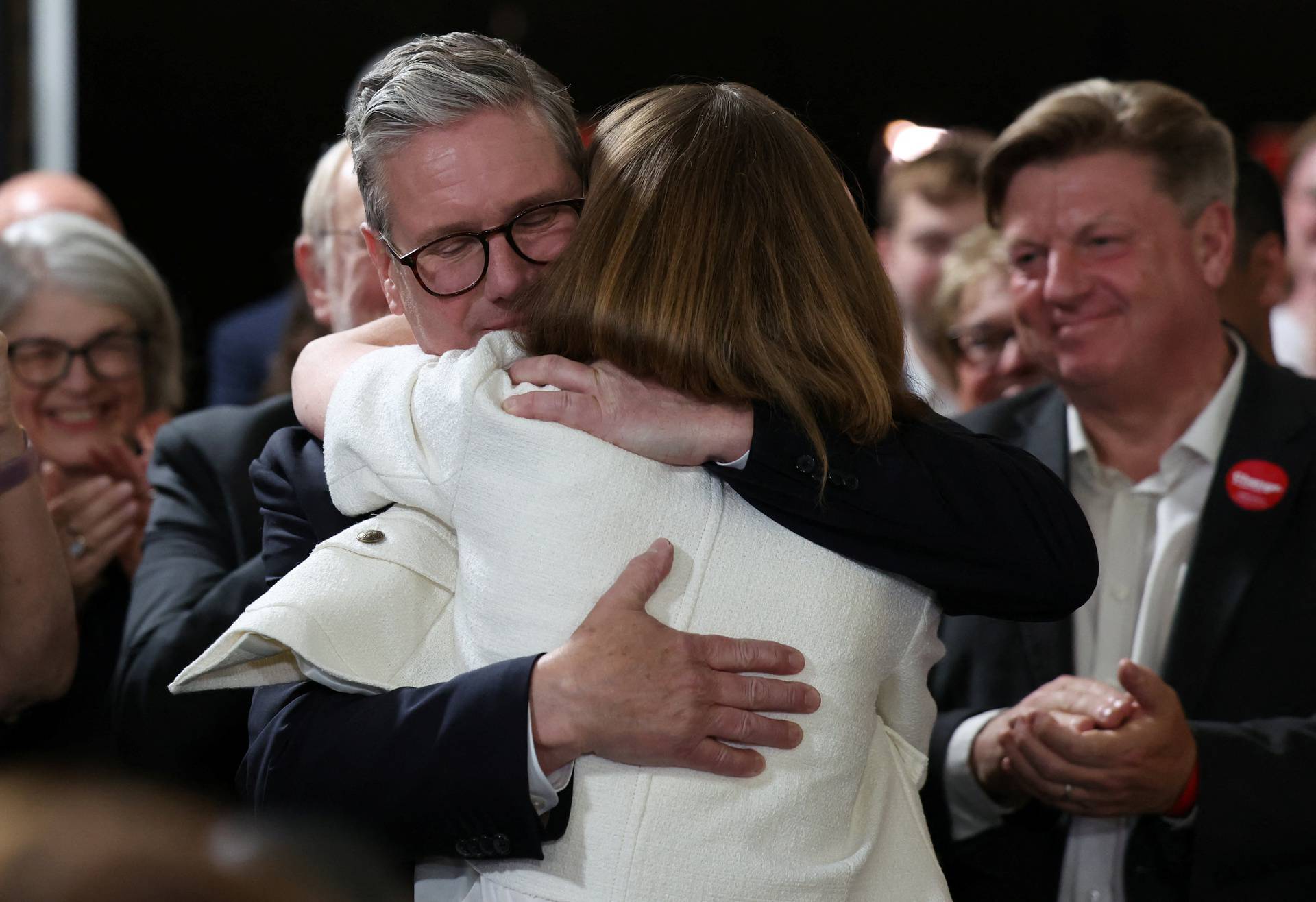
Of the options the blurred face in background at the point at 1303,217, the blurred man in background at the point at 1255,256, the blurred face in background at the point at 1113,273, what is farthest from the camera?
the blurred face in background at the point at 1303,217

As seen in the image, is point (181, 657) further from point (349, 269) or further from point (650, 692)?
point (650, 692)

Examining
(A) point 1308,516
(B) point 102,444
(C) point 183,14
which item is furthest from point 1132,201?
(C) point 183,14

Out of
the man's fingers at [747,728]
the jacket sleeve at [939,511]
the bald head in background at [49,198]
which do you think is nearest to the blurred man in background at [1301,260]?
→ the jacket sleeve at [939,511]

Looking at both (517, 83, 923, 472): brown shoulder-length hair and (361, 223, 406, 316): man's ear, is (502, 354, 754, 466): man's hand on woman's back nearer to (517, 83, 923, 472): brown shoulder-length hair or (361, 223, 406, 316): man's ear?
(517, 83, 923, 472): brown shoulder-length hair

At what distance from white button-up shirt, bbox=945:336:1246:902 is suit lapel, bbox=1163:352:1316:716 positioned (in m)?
0.04

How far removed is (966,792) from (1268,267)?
5.71ft

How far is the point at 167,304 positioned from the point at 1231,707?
2.37 meters

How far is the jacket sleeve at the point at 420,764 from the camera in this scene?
1.64m

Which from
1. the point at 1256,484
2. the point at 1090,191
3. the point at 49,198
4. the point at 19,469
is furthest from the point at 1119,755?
the point at 49,198

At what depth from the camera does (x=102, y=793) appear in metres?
0.74

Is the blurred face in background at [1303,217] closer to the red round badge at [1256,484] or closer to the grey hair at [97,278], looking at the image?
the red round badge at [1256,484]

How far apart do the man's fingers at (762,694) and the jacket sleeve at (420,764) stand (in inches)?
8.5

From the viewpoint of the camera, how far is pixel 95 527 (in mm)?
3004

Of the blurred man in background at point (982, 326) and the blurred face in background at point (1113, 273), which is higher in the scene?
the blurred face in background at point (1113, 273)
